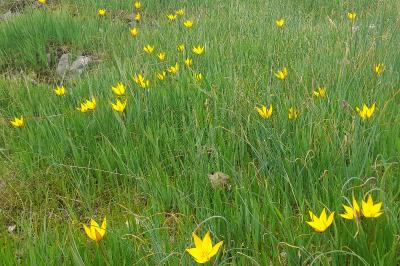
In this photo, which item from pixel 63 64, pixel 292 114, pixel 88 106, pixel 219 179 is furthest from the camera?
pixel 63 64

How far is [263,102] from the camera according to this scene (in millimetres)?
2719

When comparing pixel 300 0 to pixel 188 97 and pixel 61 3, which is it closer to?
pixel 61 3

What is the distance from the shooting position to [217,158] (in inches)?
83.4

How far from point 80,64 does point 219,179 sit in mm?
3066

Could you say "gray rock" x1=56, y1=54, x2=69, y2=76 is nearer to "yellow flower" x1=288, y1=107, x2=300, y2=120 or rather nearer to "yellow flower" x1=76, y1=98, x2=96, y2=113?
"yellow flower" x1=76, y1=98, x2=96, y2=113

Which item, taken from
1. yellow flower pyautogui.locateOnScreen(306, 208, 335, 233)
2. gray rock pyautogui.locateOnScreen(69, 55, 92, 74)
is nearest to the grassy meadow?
yellow flower pyautogui.locateOnScreen(306, 208, 335, 233)

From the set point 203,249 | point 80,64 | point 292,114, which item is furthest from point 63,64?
point 203,249

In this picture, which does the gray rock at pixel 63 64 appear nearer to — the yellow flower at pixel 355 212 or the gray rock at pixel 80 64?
the gray rock at pixel 80 64

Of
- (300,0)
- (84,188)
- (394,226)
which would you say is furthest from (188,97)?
(300,0)

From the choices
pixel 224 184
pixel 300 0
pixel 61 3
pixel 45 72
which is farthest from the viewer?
pixel 61 3

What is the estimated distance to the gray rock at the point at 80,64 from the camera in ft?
15.1

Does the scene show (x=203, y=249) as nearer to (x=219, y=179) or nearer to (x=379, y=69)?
(x=219, y=179)

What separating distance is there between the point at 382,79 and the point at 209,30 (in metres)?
2.20

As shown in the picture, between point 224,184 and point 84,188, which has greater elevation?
point 224,184
